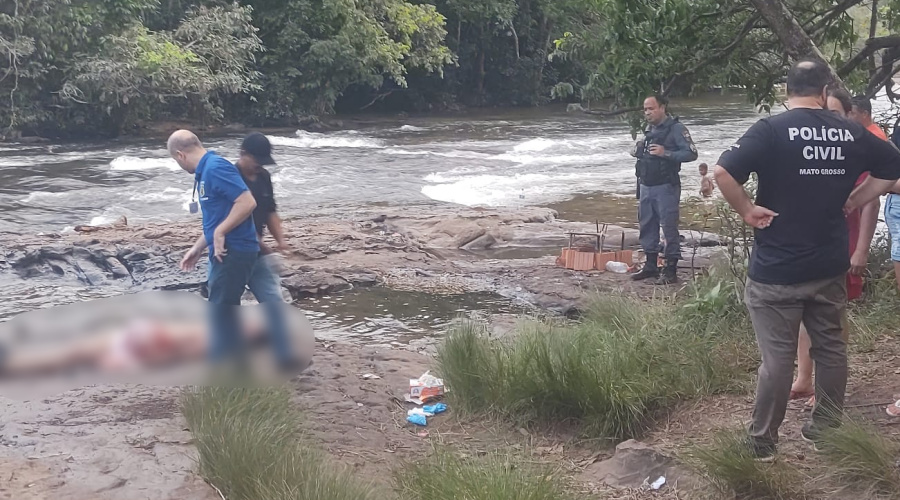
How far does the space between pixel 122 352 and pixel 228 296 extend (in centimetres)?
80

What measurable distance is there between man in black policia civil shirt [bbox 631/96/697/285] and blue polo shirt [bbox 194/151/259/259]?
13.1 ft

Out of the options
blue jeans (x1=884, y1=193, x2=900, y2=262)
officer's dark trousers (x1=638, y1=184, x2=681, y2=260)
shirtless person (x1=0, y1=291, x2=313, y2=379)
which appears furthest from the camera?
officer's dark trousers (x1=638, y1=184, x2=681, y2=260)

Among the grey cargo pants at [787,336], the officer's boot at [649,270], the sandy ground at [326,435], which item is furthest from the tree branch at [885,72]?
the grey cargo pants at [787,336]

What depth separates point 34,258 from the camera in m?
11.0

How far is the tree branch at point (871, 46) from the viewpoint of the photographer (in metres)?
7.24

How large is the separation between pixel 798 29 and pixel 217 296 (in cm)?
408

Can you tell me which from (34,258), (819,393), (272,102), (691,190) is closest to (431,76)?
(272,102)

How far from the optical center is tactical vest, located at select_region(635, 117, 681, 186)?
8.92m

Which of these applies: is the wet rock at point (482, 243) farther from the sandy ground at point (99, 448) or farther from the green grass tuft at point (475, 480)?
the green grass tuft at point (475, 480)

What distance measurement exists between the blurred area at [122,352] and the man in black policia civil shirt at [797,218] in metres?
2.75

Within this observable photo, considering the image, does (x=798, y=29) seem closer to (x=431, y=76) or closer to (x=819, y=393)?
(x=819, y=393)

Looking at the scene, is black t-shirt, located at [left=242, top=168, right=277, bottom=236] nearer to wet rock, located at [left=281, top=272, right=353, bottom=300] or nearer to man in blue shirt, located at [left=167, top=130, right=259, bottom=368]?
man in blue shirt, located at [left=167, top=130, right=259, bottom=368]

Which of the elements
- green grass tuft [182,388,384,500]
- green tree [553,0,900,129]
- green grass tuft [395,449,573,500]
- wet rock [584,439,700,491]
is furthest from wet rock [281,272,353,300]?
green grass tuft [395,449,573,500]

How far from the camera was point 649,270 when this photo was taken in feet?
31.2
